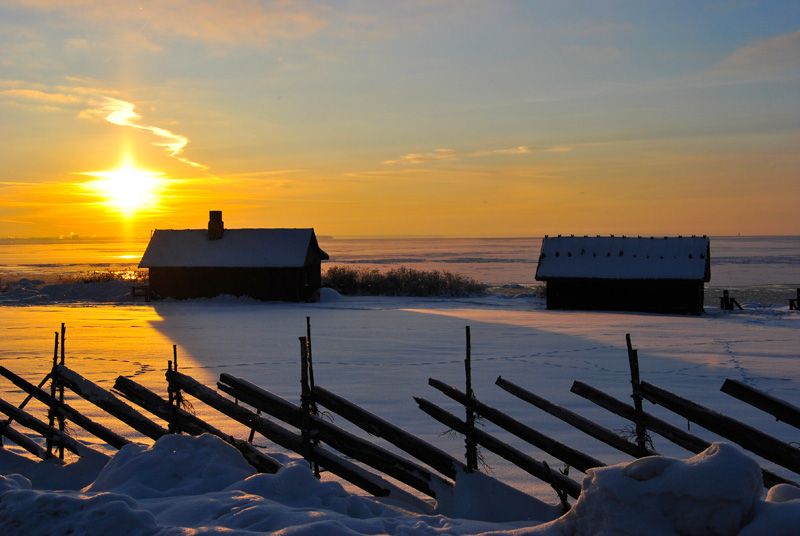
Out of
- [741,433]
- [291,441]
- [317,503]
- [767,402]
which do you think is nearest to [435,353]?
[291,441]

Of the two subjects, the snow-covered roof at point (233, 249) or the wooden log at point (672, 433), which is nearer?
the wooden log at point (672, 433)

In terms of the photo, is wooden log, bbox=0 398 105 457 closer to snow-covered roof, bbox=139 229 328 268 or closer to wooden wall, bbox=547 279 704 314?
wooden wall, bbox=547 279 704 314

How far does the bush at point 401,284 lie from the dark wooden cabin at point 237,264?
5.03 metres

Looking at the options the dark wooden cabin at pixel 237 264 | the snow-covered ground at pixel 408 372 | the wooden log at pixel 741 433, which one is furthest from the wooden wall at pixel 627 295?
the wooden log at pixel 741 433

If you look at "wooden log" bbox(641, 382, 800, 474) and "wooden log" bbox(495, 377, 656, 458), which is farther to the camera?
"wooden log" bbox(495, 377, 656, 458)

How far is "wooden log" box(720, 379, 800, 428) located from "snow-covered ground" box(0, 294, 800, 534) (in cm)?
103

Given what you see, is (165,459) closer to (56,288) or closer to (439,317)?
(439,317)

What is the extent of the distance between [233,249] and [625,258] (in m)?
21.0

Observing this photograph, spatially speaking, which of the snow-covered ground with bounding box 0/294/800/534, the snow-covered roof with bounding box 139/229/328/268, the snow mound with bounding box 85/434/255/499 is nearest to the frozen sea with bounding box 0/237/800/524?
the snow-covered ground with bounding box 0/294/800/534

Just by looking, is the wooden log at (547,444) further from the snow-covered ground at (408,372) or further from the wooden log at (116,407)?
the wooden log at (116,407)

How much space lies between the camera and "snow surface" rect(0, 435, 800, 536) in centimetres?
434

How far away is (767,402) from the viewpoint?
5.57m

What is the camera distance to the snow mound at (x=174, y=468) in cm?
619

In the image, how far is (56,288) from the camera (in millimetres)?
47531
